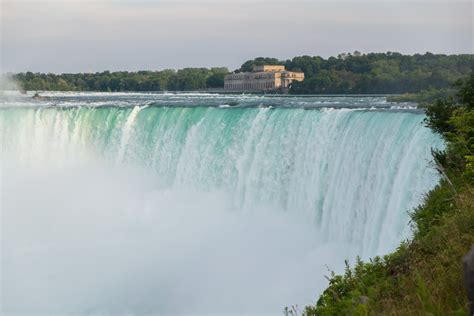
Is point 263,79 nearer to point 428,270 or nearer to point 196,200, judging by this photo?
point 196,200

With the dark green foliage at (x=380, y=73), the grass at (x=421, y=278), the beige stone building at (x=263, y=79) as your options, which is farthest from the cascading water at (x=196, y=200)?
the beige stone building at (x=263, y=79)

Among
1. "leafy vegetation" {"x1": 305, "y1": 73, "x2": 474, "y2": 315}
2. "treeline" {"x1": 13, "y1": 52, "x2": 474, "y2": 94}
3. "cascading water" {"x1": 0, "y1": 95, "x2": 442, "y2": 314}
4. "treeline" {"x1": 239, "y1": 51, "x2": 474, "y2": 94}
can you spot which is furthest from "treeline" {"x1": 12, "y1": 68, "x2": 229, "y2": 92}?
"leafy vegetation" {"x1": 305, "y1": 73, "x2": 474, "y2": 315}

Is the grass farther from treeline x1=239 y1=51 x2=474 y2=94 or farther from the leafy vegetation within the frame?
treeline x1=239 y1=51 x2=474 y2=94

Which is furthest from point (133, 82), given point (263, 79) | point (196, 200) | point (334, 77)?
point (196, 200)

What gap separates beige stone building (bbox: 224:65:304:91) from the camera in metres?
63.8

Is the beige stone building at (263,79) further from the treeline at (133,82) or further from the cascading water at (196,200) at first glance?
the cascading water at (196,200)

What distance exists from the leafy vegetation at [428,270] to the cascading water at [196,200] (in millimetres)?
3603

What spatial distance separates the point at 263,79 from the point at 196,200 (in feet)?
150

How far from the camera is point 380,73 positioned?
1941 inches

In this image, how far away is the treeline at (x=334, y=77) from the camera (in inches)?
1620

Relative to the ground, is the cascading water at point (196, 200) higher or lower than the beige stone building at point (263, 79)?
lower

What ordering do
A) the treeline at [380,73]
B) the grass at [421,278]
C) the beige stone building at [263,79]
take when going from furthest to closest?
1. the beige stone building at [263,79]
2. the treeline at [380,73]
3. the grass at [421,278]

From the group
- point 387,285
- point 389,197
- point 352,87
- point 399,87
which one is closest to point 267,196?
point 389,197

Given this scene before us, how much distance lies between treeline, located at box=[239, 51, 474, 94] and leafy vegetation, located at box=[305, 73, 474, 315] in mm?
26019
